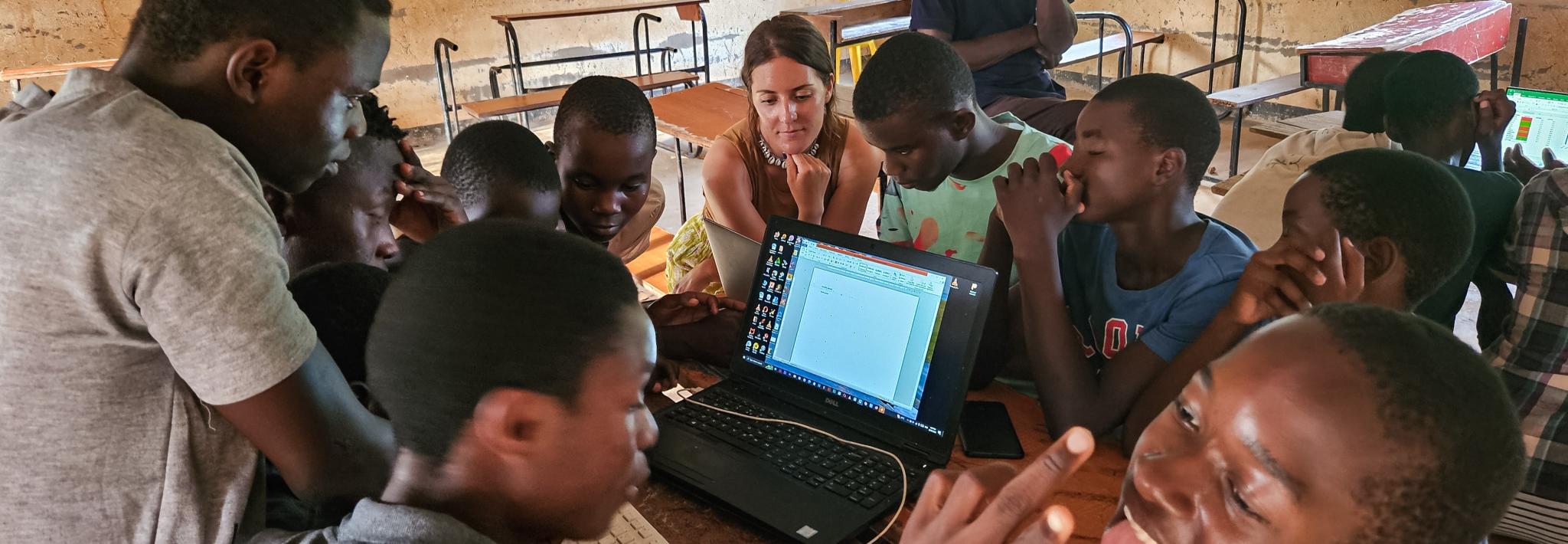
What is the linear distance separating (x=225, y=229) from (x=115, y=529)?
1.10 ft

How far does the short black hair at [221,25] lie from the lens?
92 cm

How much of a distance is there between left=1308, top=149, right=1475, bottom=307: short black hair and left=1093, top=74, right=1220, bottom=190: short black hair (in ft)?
0.70

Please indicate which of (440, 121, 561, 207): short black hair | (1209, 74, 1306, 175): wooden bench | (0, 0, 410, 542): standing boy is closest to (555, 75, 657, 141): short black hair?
(440, 121, 561, 207): short black hair

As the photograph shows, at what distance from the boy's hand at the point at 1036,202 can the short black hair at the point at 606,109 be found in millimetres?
699

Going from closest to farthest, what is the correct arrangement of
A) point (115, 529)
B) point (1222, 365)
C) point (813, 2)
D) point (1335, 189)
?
point (1222, 365)
point (115, 529)
point (1335, 189)
point (813, 2)

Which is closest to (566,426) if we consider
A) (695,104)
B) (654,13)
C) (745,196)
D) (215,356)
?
(215,356)

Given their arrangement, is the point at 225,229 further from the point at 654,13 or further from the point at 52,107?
the point at 654,13

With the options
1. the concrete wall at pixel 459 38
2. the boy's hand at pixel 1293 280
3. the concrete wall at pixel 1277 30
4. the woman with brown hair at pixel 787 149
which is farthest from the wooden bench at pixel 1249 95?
the concrete wall at pixel 459 38

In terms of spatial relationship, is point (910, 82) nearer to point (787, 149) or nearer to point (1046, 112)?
point (787, 149)

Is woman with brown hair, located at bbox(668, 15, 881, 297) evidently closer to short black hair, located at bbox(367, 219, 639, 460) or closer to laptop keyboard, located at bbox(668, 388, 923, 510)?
laptop keyboard, located at bbox(668, 388, 923, 510)

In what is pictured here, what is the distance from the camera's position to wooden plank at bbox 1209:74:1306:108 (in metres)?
3.80

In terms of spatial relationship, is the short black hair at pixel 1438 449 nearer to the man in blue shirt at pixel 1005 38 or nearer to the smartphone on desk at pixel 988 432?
the smartphone on desk at pixel 988 432

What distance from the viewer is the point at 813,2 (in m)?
8.32

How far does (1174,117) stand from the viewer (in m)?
1.44
